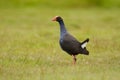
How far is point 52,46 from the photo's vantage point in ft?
58.9

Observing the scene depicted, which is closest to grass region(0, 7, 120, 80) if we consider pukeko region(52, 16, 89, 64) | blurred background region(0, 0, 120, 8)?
pukeko region(52, 16, 89, 64)

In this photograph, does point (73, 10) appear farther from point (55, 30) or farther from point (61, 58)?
point (61, 58)

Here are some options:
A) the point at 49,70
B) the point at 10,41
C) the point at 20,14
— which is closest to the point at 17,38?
the point at 10,41

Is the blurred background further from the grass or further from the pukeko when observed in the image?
the pukeko

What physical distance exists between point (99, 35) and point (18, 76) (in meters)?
9.57

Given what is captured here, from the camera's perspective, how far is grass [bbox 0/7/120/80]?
12.5m

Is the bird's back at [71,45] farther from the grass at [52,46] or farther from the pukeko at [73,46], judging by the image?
the grass at [52,46]

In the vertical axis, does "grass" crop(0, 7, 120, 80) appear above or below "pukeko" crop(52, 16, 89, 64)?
below

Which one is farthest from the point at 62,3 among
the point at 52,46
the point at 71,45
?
the point at 71,45

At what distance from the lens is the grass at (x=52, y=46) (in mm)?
12508

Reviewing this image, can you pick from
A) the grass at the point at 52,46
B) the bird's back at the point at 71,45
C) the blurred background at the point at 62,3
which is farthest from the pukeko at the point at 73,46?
the blurred background at the point at 62,3

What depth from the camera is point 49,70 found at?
12.8m

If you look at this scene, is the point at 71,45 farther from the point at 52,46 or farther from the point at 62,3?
the point at 62,3

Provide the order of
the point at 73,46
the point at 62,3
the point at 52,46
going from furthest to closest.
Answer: the point at 62,3 < the point at 52,46 < the point at 73,46
